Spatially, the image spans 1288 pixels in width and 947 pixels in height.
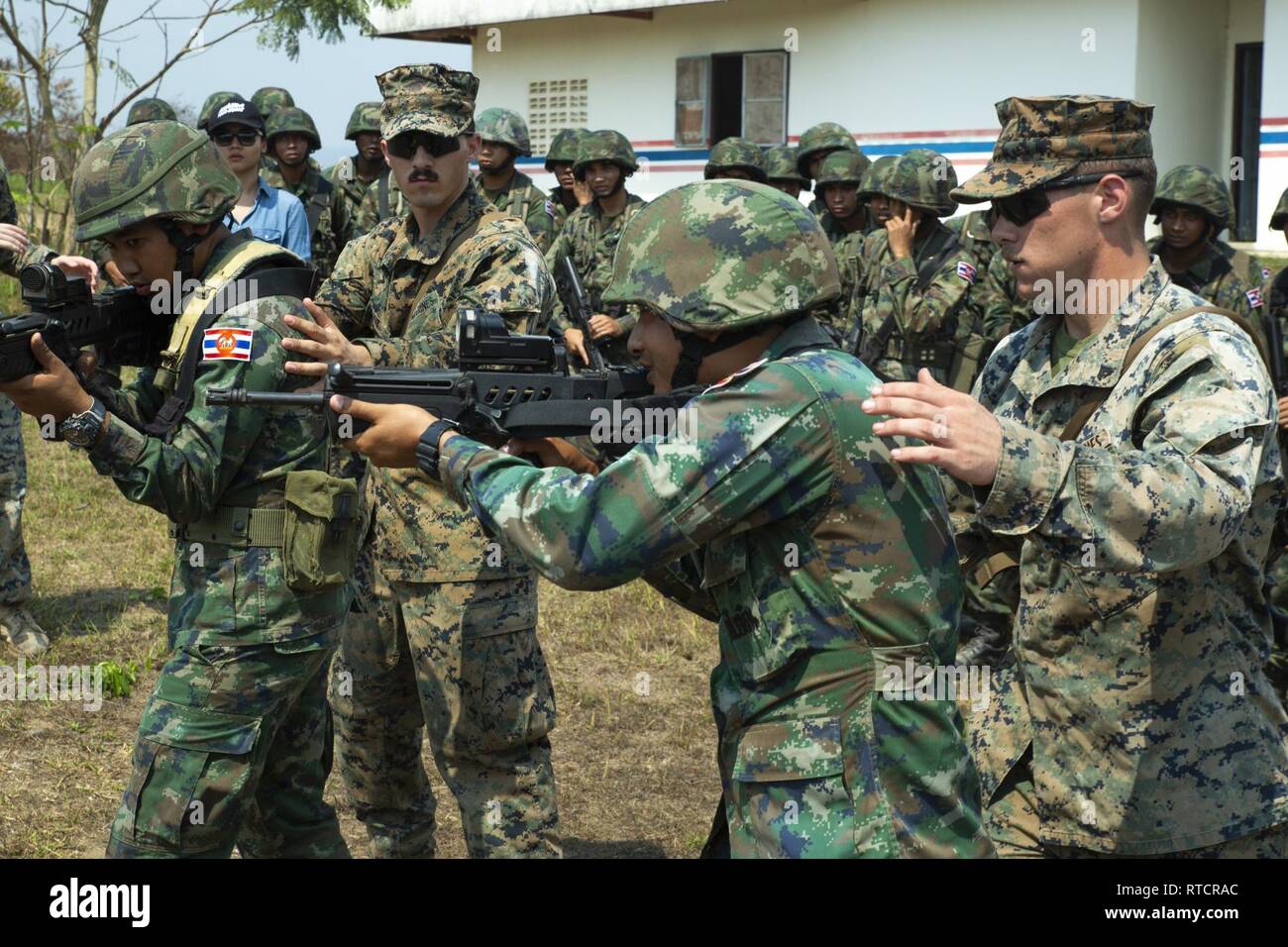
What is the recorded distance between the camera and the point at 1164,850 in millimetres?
3275

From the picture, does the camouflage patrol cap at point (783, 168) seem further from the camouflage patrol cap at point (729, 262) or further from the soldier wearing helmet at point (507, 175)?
the camouflage patrol cap at point (729, 262)

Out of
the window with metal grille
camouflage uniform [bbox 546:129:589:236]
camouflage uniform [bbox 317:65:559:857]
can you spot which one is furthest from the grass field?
the window with metal grille

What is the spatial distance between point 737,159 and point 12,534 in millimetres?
6261

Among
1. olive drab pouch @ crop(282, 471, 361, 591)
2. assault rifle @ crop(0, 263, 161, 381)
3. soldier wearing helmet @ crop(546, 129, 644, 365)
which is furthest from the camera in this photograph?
soldier wearing helmet @ crop(546, 129, 644, 365)

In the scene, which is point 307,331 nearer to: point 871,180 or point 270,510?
point 270,510

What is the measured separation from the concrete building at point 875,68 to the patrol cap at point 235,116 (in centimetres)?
933

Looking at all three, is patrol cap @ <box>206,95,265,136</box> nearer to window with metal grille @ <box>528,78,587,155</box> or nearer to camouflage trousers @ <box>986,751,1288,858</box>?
camouflage trousers @ <box>986,751,1288,858</box>

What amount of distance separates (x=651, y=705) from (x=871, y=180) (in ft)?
12.9

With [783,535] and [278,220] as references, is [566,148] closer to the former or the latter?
[278,220]

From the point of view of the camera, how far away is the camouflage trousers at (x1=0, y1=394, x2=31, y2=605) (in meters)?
7.01

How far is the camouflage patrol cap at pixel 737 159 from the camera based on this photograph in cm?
1111

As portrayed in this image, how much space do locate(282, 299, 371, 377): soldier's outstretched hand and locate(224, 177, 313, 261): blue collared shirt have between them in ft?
13.5

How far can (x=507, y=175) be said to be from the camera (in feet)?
36.9

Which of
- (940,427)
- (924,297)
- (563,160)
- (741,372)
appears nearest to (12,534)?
(924,297)
